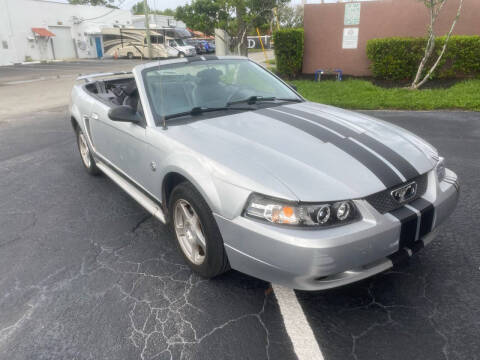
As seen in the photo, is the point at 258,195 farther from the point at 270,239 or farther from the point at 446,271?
the point at 446,271

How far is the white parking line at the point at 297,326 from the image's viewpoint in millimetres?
2120

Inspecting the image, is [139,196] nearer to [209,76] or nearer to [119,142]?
[119,142]

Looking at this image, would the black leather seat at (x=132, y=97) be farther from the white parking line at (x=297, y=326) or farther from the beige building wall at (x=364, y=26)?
the beige building wall at (x=364, y=26)

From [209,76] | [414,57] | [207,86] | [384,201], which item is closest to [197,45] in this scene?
[414,57]

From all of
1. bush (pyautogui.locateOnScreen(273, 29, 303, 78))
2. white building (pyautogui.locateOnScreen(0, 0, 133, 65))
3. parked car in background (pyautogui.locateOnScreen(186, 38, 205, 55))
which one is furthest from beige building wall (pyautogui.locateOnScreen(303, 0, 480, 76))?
white building (pyautogui.locateOnScreen(0, 0, 133, 65))

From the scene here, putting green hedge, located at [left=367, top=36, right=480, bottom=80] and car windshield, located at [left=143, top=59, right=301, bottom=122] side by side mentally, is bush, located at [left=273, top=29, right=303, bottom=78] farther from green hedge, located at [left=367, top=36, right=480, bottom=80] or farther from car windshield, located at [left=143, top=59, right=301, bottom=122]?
car windshield, located at [left=143, top=59, right=301, bottom=122]

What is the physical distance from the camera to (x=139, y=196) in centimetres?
349

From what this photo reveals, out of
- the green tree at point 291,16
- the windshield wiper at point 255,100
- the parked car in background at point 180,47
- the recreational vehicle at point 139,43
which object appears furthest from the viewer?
the parked car in background at point 180,47

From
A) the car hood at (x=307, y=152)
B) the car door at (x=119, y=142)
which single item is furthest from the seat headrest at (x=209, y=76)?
the car door at (x=119, y=142)

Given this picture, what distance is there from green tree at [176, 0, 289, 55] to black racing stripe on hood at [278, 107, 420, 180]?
491 inches

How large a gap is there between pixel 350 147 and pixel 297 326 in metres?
1.22

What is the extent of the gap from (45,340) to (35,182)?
3274 mm

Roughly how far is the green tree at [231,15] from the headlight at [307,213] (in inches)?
534

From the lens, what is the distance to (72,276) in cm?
294
